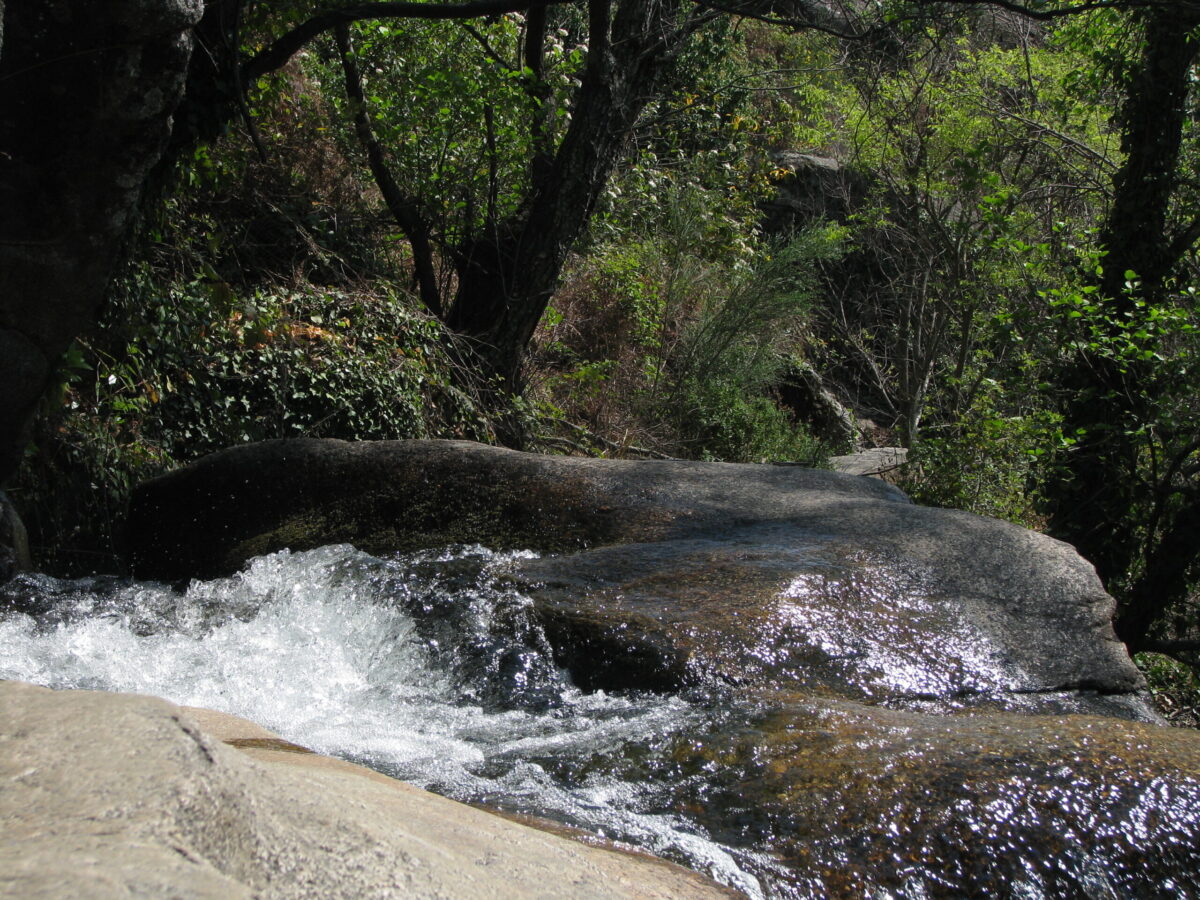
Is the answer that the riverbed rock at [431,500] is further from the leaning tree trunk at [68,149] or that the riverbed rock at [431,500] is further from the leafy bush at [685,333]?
the leafy bush at [685,333]

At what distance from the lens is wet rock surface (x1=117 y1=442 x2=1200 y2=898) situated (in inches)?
102

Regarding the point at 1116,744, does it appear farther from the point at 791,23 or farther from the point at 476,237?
the point at 476,237

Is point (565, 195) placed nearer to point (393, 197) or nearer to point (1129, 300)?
point (393, 197)

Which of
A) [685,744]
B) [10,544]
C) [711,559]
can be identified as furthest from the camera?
[10,544]

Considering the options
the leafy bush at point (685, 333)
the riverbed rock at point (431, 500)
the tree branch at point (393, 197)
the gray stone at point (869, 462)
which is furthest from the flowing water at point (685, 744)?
the gray stone at point (869, 462)

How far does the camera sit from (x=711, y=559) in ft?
14.2

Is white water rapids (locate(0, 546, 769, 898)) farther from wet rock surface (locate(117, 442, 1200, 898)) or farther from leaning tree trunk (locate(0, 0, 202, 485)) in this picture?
leaning tree trunk (locate(0, 0, 202, 485))

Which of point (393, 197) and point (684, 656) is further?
point (393, 197)

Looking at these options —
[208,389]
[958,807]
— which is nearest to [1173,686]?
[958,807]

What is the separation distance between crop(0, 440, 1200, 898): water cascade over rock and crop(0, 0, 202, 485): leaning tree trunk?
1.16 meters

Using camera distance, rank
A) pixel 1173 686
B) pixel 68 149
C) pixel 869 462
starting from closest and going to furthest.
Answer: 1. pixel 68 149
2. pixel 1173 686
3. pixel 869 462

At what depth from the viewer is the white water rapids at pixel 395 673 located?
2869 millimetres

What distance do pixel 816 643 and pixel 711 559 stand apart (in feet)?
2.42

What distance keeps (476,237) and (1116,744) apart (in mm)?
8053
